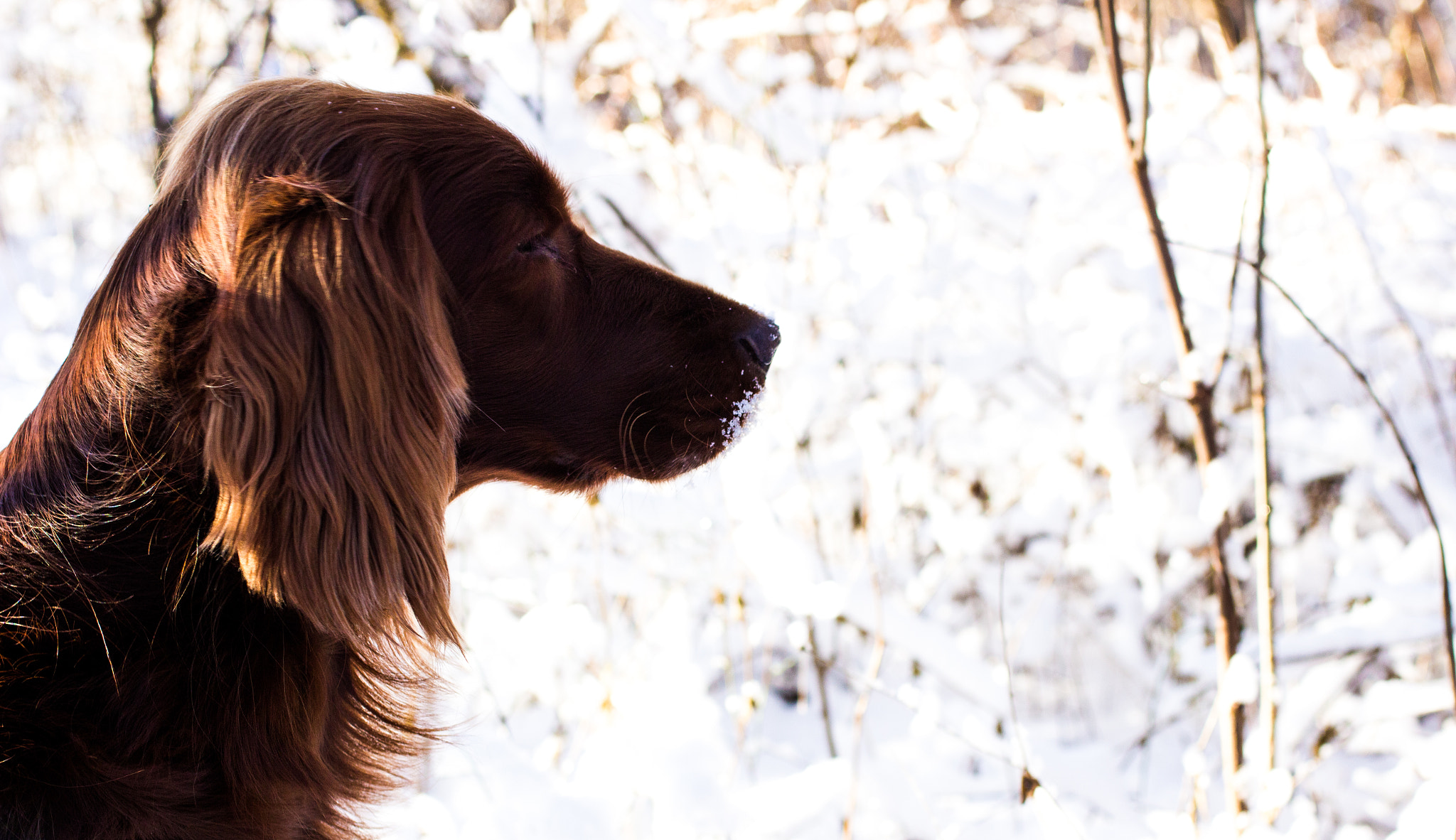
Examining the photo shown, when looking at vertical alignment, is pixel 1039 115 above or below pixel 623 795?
above

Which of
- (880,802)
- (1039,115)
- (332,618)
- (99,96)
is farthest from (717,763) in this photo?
(99,96)

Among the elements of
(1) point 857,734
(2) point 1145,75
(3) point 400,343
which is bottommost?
(1) point 857,734

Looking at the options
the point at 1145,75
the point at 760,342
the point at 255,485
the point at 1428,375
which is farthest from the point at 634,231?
the point at 1428,375

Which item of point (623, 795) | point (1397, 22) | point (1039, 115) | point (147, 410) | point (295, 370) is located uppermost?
point (1397, 22)

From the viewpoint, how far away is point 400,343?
4.06 ft

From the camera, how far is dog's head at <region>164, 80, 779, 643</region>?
1129 mm

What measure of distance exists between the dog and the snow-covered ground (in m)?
0.60

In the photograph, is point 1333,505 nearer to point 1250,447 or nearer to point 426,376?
point 1250,447

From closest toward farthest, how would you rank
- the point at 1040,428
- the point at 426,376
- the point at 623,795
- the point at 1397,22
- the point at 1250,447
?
the point at 426,376 → the point at 623,795 → the point at 1040,428 → the point at 1250,447 → the point at 1397,22

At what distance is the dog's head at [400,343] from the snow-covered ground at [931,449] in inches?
9.4

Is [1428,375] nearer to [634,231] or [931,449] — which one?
[931,449]

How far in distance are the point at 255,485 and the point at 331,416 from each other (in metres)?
0.11

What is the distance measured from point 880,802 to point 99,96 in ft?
16.2

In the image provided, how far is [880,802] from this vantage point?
6.52ft
